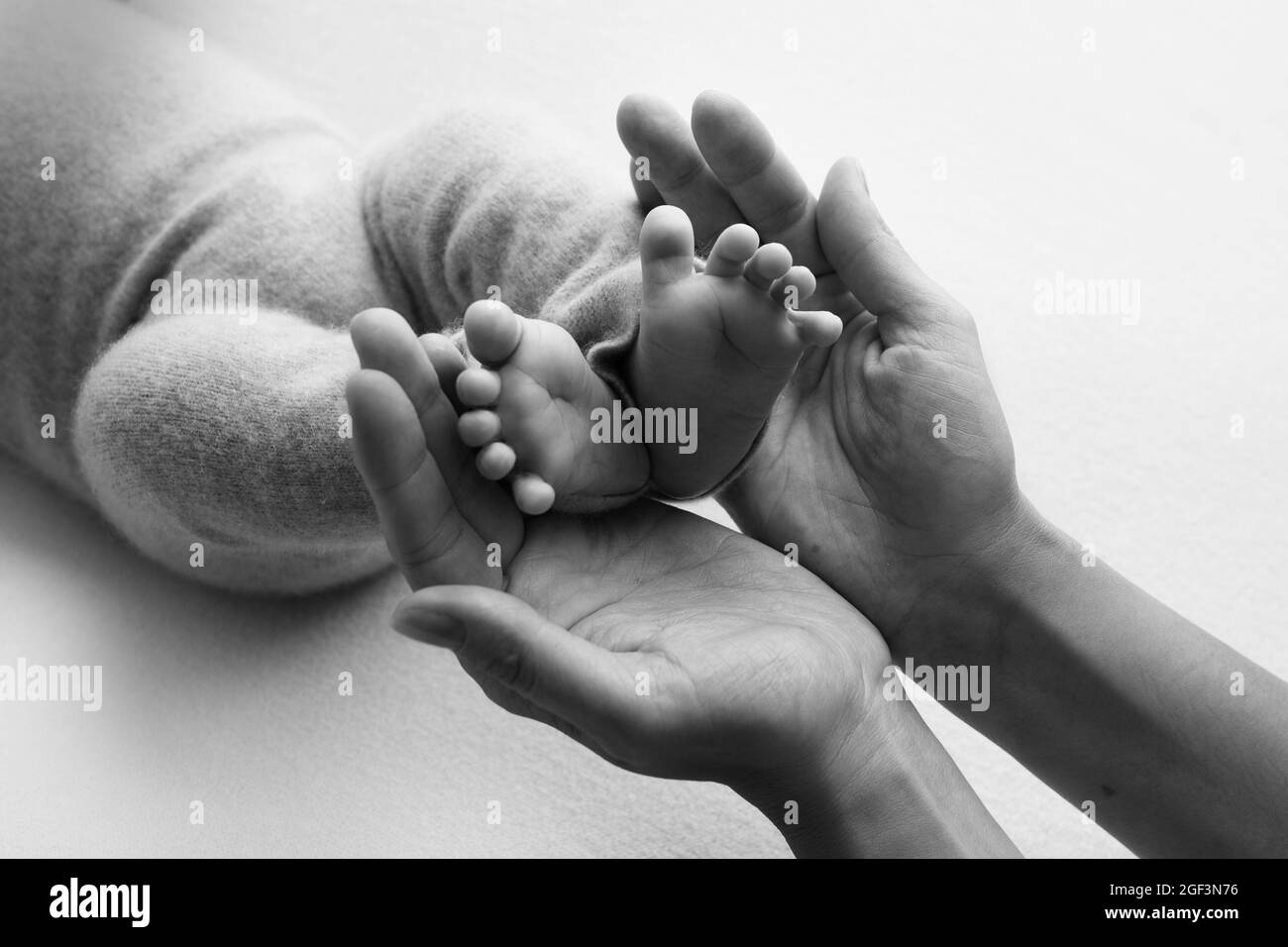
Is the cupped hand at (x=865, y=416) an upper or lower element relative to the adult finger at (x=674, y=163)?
lower

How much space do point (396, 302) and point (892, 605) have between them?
505 millimetres

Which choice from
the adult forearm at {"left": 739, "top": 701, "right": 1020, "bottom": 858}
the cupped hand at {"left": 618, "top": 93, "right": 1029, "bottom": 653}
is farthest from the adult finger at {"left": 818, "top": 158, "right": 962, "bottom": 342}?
the adult forearm at {"left": 739, "top": 701, "right": 1020, "bottom": 858}

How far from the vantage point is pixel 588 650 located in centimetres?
62

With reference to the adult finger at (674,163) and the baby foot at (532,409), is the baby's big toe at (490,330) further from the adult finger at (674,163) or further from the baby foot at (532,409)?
the adult finger at (674,163)

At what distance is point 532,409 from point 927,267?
719 millimetres

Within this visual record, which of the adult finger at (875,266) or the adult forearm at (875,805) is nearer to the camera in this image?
the adult forearm at (875,805)

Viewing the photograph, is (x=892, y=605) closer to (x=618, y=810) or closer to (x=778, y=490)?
(x=778, y=490)

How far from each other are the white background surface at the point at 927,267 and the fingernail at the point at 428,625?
39cm

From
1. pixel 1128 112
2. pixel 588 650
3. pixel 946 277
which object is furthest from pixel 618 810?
pixel 1128 112

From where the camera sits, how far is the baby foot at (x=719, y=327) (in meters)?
0.66

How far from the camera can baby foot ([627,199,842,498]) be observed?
66cm

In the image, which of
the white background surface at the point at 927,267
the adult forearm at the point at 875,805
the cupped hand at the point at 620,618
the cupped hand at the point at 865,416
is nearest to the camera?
the cupped hand at the point at 620,618

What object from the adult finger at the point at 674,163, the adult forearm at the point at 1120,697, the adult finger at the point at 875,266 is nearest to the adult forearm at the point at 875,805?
the adult forearm at the point at 1120,697

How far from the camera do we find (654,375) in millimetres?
715
